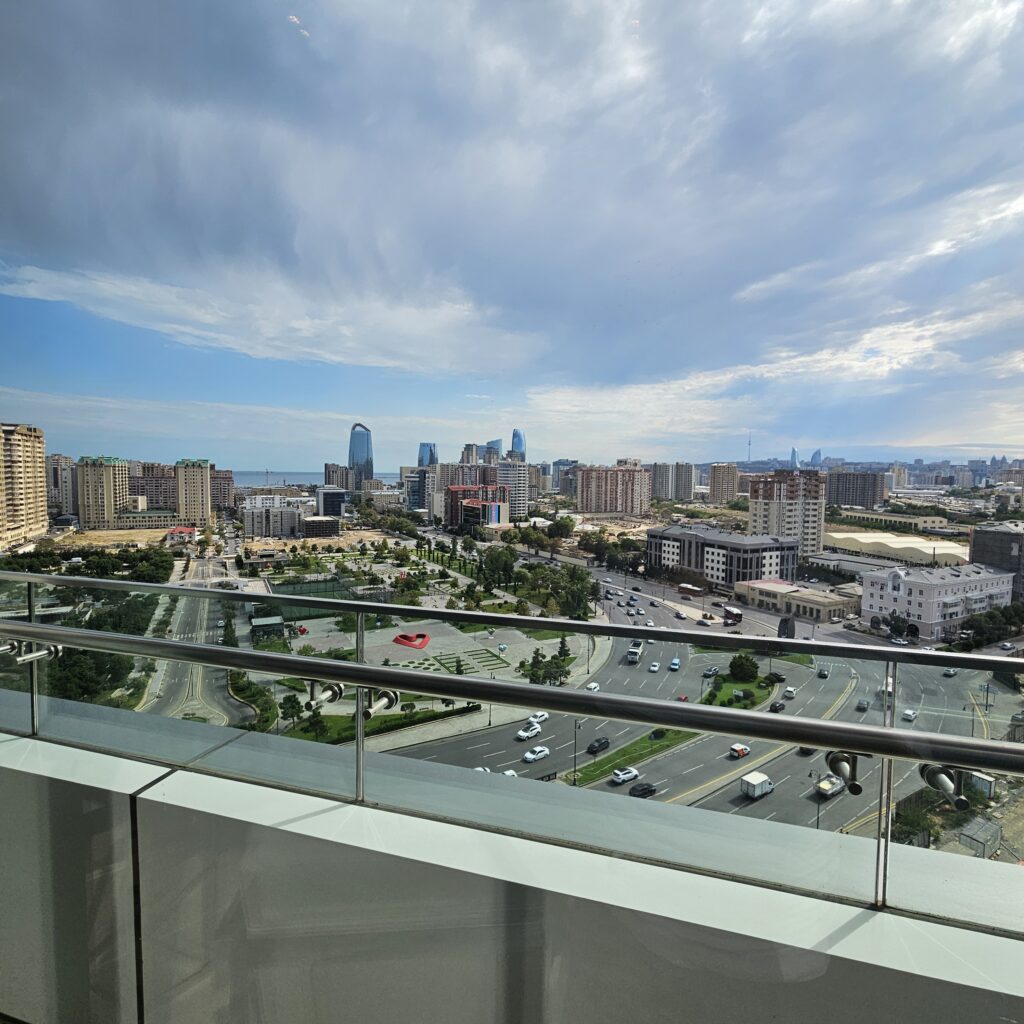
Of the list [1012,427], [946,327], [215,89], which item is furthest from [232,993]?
[946,327]

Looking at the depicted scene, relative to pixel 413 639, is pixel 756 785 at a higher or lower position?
lower

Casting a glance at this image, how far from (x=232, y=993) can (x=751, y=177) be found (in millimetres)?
12507

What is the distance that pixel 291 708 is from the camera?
4.35ft

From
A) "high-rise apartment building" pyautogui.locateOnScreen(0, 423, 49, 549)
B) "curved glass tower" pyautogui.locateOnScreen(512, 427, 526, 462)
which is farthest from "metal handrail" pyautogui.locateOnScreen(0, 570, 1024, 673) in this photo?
"curved glass tower" pyautogui.locateOnScreen(512, 427, 526, 462)

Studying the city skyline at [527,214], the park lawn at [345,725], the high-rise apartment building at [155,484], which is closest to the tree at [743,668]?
the park lawn at [345,725]

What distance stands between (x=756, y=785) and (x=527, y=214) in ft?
39.9

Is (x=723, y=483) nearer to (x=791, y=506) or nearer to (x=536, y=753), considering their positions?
(x=791, y=506)

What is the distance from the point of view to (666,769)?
3.40 ft

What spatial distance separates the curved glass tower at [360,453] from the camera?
17.4 m

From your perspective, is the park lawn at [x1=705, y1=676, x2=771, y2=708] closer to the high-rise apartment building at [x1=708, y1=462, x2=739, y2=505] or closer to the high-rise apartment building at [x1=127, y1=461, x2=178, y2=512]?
the high-rise apartment building at [x1=708, y1=462, x2=739, y2=505]

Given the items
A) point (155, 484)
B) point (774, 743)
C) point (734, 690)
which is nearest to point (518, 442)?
point (155, 484)

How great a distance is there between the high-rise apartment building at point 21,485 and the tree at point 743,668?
859 cm

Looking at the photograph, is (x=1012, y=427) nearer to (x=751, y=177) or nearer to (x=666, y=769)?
(x=751, y=177)

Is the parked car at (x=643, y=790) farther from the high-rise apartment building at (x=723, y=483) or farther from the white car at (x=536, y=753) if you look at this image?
the high-rise apartment building at (x=723, y=483)
